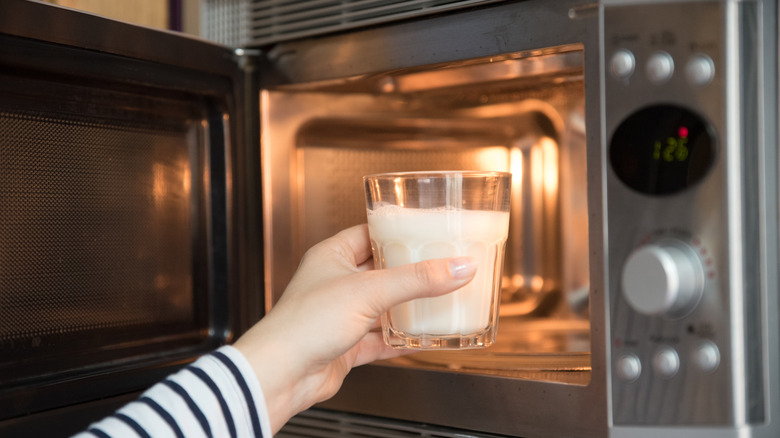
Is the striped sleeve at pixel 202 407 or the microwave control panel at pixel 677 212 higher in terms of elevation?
the microwave control panel at pixel 677 212

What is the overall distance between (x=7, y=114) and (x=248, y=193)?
0.32 metres

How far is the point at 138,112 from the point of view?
3.03 feet

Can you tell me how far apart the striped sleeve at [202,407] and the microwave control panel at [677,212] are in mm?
321

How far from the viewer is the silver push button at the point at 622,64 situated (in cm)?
65

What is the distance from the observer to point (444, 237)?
70 cm

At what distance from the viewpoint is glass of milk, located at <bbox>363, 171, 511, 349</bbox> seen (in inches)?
27.6

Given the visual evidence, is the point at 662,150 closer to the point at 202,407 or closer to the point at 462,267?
the point at 462,267

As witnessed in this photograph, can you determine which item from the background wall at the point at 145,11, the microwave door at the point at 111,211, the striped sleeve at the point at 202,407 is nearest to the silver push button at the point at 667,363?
the striped sleeve at the point at 202,407

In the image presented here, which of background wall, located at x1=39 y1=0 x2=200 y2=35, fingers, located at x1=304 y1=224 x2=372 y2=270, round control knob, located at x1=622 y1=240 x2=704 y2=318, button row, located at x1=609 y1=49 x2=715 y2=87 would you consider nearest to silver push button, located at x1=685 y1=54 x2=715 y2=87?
button row, located at x1=609 y1=49 x2=715 y2=87

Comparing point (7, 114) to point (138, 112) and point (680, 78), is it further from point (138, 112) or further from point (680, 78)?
point (680, 78)

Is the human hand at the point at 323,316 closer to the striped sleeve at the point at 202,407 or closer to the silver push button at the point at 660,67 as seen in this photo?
the striped sleeve at the point at 202,407

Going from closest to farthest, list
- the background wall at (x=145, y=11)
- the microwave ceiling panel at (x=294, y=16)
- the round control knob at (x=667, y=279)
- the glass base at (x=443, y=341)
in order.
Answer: the round control knob at (x=667, y=279)
the glass base at (x=443, y=341)
the microwave ceiling panel at (x=294, y=16)
the background wall at (x=145, y=11)

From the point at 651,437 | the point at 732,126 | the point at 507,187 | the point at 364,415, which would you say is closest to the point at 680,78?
the point at 732,126

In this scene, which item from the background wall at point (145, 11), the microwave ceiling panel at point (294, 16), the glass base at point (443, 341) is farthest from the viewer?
the background wall at point (145, 11)
